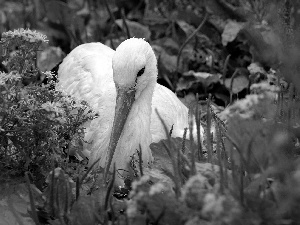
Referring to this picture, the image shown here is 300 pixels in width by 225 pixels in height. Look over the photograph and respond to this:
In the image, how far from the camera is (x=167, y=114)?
13.1 ft

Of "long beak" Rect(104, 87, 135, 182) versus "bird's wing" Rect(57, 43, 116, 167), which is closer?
"long beak" Rect(104, 87, 135, 182)

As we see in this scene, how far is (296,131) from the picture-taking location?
269 centimetres

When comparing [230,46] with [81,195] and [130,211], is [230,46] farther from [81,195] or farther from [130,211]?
[130,211]

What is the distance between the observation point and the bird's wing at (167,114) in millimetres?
3847

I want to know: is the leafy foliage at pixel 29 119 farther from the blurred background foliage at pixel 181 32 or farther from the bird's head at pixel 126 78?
the blurred background foliage at pixel 181 32

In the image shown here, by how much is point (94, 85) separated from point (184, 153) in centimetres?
134

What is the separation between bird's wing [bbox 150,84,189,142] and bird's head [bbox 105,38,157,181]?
0.40m

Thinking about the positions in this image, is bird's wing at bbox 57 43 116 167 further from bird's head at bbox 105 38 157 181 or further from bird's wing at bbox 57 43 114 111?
bird's head at bbox 105 38 157 181

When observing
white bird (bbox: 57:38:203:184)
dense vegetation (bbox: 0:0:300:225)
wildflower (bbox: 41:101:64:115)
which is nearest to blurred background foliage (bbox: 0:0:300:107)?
dense vegetation (bbox: 0:0:300:225)

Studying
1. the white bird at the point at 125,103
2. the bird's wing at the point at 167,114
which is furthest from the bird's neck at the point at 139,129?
the bird's wing at the point at 167,114

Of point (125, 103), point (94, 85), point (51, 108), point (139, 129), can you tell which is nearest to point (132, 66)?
point (125, 103)

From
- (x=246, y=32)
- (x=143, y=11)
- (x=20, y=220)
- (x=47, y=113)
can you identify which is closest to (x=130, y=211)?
(x=20, y=220)

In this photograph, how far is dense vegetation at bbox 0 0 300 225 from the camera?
210cm

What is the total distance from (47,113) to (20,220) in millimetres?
490
